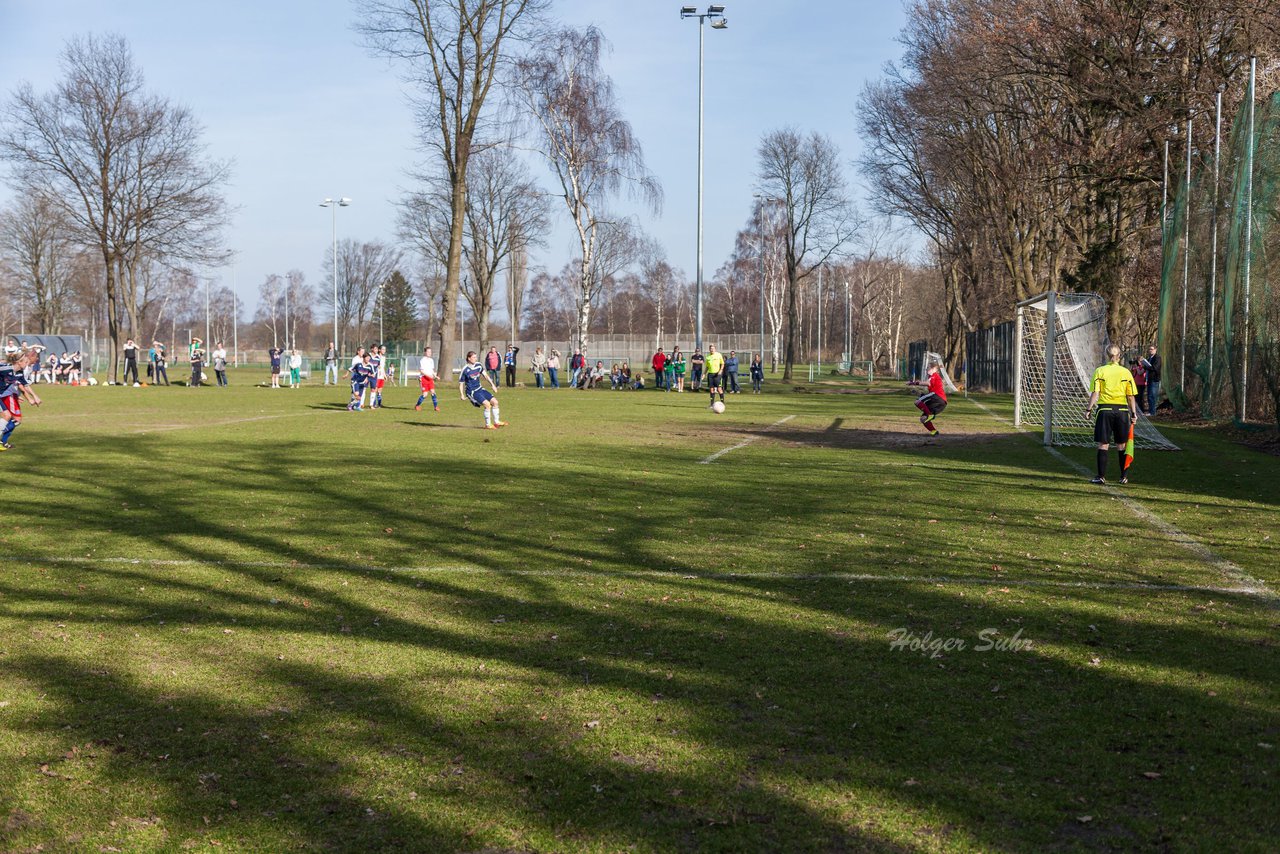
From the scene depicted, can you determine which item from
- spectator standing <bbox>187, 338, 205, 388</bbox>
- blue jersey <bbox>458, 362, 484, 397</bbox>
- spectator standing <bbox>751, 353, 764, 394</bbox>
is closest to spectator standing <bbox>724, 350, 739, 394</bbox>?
spectator standing <bbox>751, 353, 764, 394</bbox>

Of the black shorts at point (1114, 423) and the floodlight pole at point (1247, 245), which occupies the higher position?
the floodlight pole at point (1247, 245)

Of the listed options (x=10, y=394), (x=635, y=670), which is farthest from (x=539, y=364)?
(x=635, y=670)

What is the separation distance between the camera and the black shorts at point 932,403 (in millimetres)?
21188

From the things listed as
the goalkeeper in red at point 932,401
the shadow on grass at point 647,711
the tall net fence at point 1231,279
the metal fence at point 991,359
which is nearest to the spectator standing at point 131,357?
the metal fence at point 991,359

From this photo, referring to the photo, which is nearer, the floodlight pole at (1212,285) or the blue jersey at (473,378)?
the blue jersey at (473,378)

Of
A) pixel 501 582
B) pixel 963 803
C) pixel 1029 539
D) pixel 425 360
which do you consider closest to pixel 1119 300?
pixel 425 360

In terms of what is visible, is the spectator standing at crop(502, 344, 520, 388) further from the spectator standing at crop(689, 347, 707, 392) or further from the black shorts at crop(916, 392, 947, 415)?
the black shorts at crop(916, 392, 947, 415)

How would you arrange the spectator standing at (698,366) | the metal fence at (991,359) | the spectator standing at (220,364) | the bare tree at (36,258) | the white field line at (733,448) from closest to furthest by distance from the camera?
the white field line at (733,448)
the metal fence at (991,359)
the spectator standing at (698,366)
the spectator standing at (220,364)
the bare tree at (36,258)

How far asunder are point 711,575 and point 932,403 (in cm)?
1444

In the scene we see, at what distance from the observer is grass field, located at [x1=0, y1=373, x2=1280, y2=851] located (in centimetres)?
379

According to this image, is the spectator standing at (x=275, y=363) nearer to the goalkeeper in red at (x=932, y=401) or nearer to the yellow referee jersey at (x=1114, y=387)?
the goalkeeper in red at (x=932, y=401)

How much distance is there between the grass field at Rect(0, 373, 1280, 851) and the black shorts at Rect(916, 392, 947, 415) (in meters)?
8.59

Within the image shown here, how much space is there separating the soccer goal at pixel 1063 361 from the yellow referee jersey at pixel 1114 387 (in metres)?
7.72

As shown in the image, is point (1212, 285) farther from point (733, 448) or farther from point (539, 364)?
point (539, 364)
